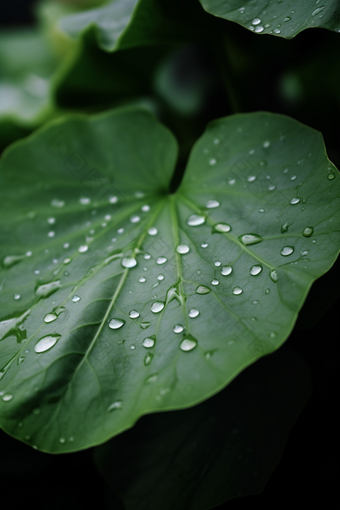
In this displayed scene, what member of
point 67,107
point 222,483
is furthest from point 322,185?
point 67,107

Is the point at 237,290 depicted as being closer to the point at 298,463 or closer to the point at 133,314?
the point at 133,314

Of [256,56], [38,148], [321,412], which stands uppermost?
[38,148]

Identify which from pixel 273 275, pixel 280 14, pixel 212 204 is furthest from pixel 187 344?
pixel 280 14

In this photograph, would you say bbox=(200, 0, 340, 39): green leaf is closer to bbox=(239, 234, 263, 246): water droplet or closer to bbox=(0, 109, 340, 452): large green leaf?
bbox=(0, 109, 340, 452): large green leaf

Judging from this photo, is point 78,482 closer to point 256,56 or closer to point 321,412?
point 321,412

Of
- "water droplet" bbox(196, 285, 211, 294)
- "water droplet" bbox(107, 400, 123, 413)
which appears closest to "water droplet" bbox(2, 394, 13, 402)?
"water droplet" bbox(107, 400, 123, 413)
